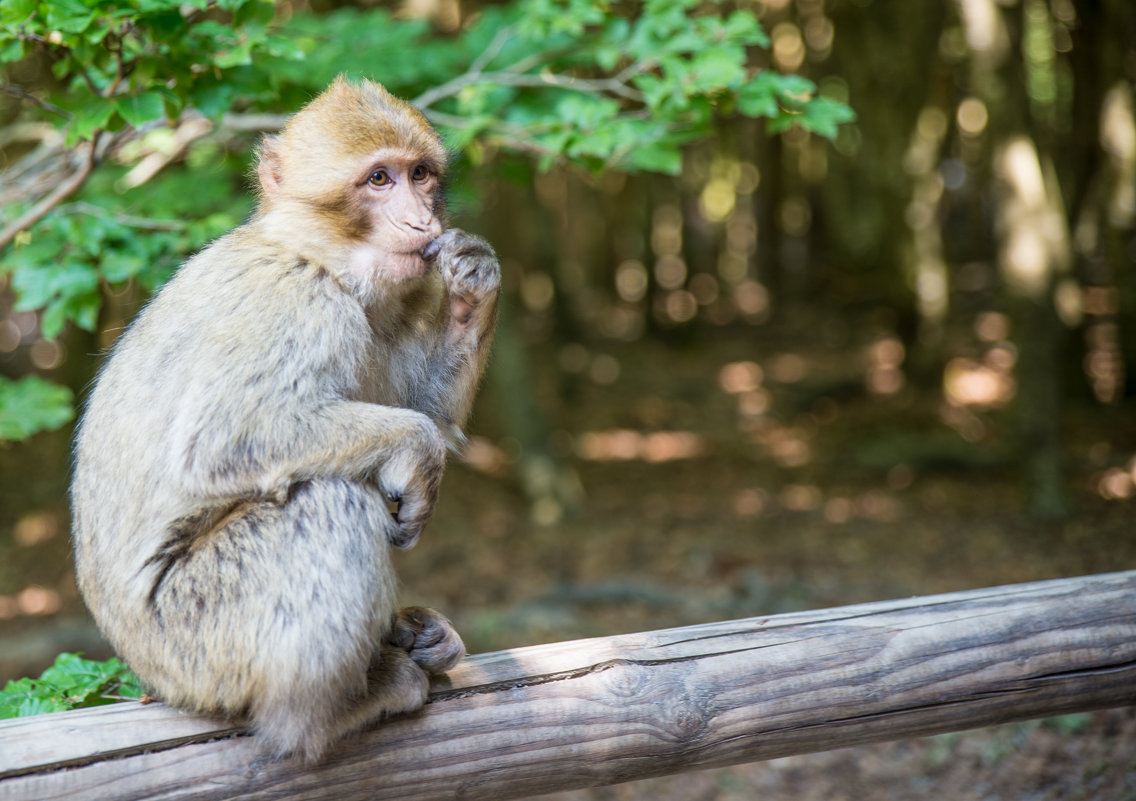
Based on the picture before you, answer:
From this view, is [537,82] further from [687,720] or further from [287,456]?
[687,720]

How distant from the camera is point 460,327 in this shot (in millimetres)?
3346

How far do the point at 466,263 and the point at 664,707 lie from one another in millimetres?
1442

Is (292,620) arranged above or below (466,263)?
below

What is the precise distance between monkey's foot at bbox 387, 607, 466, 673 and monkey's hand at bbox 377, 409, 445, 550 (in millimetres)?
236

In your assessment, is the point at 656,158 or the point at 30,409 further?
the point at 30,409

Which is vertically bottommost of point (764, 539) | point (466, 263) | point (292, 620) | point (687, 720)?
point (764, 539)

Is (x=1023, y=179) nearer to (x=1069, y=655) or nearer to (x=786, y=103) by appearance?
(x=786, y=103)

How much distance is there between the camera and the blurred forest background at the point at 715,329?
4.15m

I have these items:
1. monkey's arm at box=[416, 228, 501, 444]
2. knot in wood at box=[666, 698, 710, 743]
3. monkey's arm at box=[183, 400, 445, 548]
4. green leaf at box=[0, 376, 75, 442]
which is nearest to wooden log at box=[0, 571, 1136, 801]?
knot in wood at box=[666, 698, 710, 743]

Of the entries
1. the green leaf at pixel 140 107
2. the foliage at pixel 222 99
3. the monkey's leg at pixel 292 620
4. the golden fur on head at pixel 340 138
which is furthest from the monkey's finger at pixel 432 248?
the green leaf at pixel 140 107

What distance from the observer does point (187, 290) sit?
2.95m

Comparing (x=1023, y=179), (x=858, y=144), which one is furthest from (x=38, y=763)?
(x=858, y=144)

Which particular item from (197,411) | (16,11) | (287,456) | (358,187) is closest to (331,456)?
(287,456)

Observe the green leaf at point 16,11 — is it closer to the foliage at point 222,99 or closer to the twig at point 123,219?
the foliage at point 222,99
